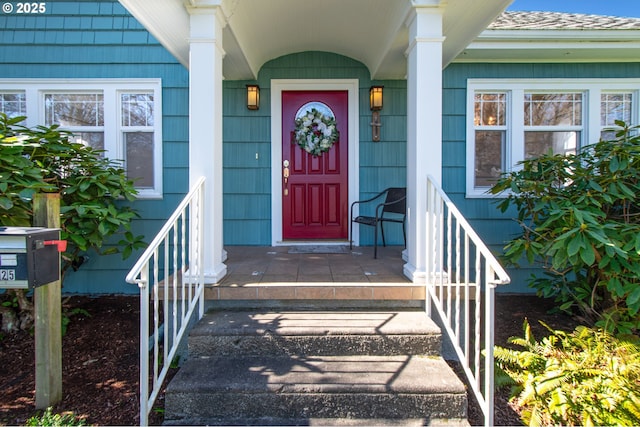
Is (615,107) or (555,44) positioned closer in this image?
(555,44)

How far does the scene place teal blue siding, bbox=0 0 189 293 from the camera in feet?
12.8

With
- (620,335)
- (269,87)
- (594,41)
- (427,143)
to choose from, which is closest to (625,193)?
(620,335)

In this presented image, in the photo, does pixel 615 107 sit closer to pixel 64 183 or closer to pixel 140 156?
pixel 140 156

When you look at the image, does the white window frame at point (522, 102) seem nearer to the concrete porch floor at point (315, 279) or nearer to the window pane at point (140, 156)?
the concrete porch floor at point (315, 279)

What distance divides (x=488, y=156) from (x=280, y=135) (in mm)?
2372

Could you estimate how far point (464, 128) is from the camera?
4.02m

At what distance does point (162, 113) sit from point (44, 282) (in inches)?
98.7

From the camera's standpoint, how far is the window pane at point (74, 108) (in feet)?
13.0

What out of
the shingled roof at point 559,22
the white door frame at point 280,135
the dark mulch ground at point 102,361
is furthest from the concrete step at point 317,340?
the shingled roof at point 559,22

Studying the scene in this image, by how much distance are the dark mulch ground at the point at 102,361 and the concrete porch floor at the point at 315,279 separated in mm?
746

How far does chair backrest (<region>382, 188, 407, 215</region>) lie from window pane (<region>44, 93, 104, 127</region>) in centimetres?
323

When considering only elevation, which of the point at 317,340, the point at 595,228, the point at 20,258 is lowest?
the point at 317,340

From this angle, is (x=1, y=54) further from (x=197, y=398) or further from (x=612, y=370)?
(x=612, y=370)

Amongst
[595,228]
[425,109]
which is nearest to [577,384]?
[595,228]
